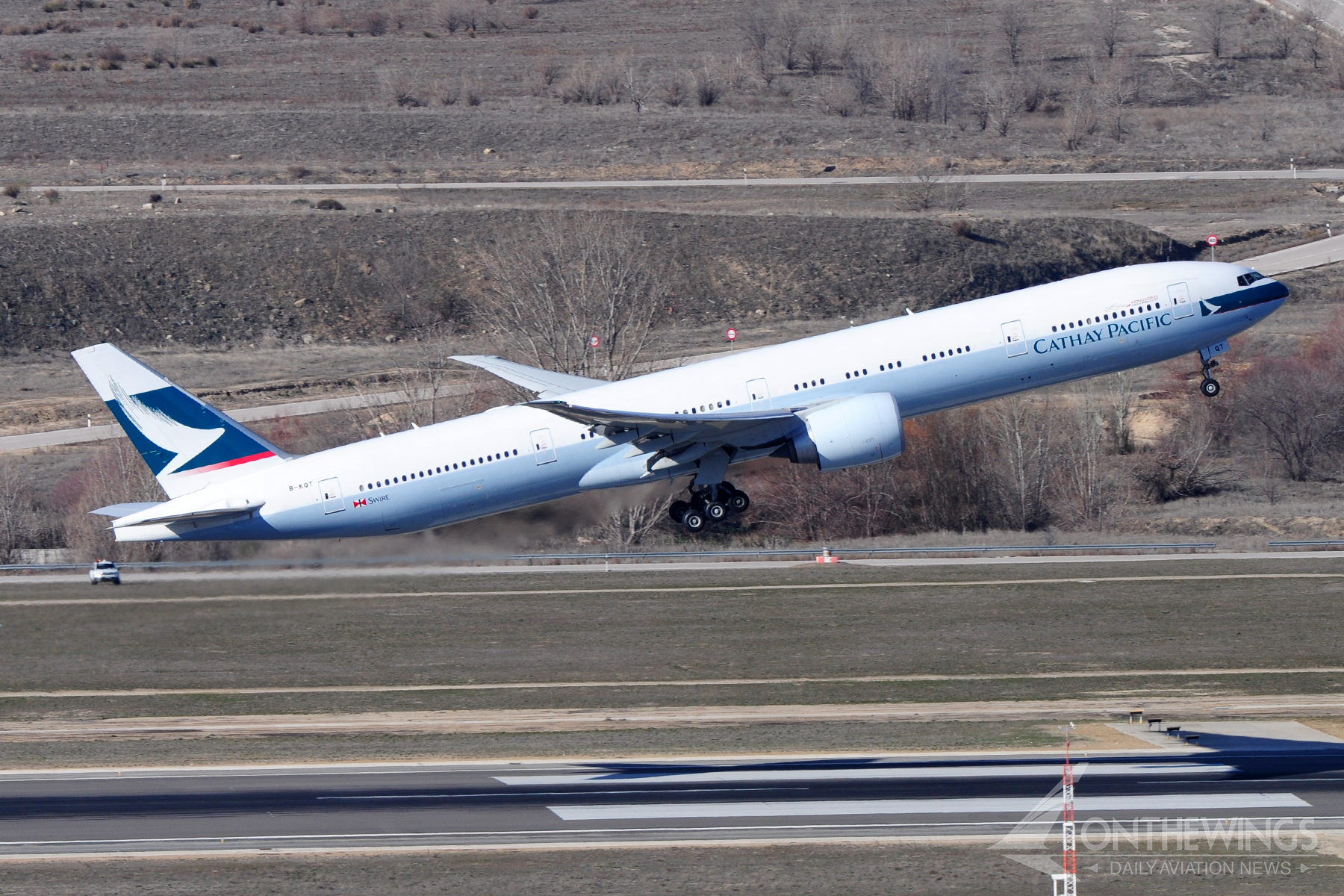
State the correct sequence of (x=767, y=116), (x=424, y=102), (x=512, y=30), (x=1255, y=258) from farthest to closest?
(x=512, y=30) < (x=424, y=102) < (x=767, y=116) < (x=1255, y=258)

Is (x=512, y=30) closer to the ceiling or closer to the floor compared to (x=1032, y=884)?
closer to the ceiling

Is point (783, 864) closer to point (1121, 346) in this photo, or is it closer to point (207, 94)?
point (1121, 346)

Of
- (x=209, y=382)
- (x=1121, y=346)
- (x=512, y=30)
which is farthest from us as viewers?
(x=512, y=30)

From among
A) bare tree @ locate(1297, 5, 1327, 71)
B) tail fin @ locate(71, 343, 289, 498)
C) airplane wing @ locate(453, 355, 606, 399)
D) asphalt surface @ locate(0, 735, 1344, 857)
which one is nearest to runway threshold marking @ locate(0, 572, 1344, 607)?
airplane wing @ locate(453, 355, 606, 399)

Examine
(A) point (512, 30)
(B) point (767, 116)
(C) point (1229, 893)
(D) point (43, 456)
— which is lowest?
(C) point (1229, 893)

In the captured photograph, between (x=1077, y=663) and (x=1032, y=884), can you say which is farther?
(x=1077, y=663)

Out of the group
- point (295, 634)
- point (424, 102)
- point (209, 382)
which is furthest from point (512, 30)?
point (295, 634)

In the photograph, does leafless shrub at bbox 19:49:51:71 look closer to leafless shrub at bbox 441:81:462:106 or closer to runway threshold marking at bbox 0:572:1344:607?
leafless shrub at bbox 441:81:462:106
